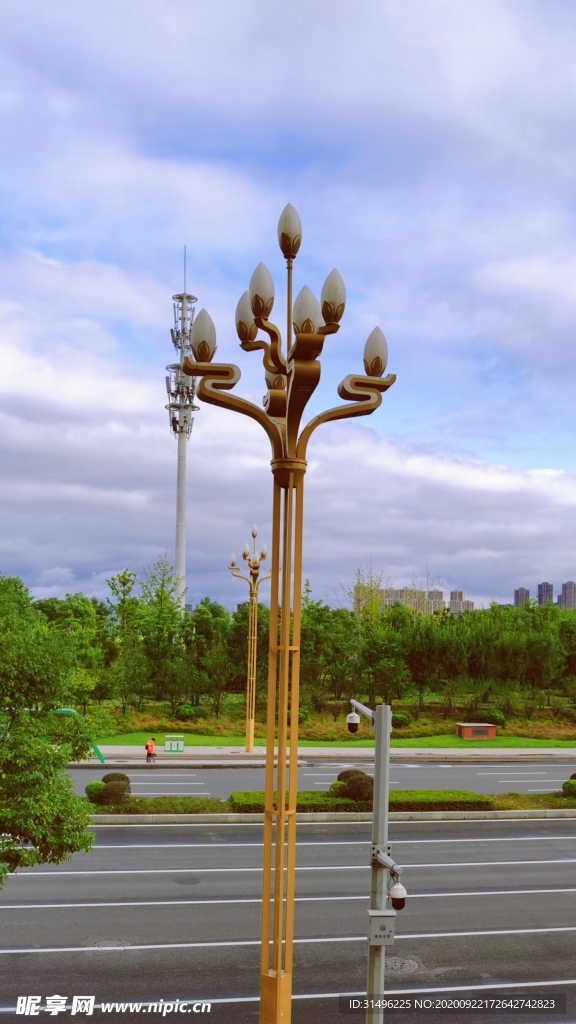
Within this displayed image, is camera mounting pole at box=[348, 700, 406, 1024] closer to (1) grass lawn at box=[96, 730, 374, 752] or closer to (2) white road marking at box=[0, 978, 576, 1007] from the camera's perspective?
(2) white road marking at box=[0, 978, 576, 1007]

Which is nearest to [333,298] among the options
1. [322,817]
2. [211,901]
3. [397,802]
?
[211,901]

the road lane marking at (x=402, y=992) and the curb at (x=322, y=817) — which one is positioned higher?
the road lane marking at (x=402, y=992)

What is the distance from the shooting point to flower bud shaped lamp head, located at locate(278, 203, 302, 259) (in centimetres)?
741

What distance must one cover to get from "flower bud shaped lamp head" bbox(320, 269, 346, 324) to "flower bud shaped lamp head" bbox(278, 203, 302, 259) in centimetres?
62

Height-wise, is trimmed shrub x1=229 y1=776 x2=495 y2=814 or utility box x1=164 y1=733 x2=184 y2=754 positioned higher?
trimmed shrub x1=229 y1=776 x2=495 y2=814

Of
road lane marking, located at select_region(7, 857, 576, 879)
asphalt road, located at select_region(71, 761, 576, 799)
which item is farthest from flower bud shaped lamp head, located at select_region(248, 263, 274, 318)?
asphalt road, located at select_region(71, 761, 576, 799)

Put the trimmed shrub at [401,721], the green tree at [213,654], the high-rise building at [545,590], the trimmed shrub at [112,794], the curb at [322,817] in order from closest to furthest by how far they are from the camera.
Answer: the curb at [322,817], the trimmed shrub at [112,794], the trimmed shrub at [401,721], the green tree at [213,654], the high-rise building at [545,590]

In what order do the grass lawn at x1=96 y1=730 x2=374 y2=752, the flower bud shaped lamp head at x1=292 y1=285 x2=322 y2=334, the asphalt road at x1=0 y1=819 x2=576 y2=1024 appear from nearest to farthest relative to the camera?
the flower bud shaped lamp head at x1=292 y1=285 x2=322 y2=334, the asphalt road at x1=0 y1=819 x2=576 y2=1024, the grass lawn at x1=96 y1=730 x2=374 y2=752

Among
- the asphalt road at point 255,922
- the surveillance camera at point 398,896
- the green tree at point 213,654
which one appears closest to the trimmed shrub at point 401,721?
the green tree at point 213,654

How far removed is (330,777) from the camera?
2991 centimetres

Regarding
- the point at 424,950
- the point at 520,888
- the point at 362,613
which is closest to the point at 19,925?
the point at 424,950

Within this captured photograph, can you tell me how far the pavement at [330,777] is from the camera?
2738 cm

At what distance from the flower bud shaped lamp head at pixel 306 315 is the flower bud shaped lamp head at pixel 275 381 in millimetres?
963

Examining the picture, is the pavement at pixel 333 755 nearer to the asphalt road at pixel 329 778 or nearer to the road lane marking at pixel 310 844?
the asphalt road at pixel 329 778
